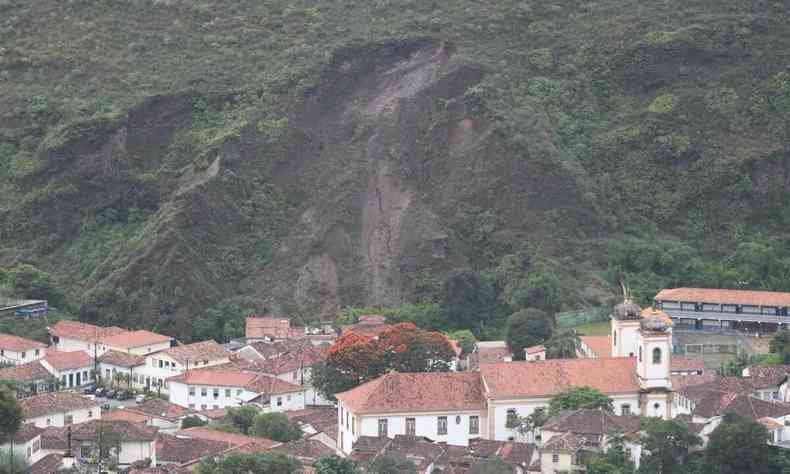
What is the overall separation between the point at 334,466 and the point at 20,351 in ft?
88.1

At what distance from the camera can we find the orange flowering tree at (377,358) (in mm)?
73375

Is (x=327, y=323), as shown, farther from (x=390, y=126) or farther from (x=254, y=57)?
(x=254, y=57)

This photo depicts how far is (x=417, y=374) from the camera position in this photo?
228 ft

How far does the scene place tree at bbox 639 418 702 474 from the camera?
6247cm

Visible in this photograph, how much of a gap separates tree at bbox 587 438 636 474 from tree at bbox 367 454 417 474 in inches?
238

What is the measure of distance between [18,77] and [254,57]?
47.6 ft

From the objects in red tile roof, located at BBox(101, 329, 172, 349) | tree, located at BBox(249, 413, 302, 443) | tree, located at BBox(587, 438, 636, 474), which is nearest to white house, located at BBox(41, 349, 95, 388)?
red tile roof, located at BBox(101, 329, 172, 349)

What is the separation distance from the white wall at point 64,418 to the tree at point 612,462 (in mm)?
20409

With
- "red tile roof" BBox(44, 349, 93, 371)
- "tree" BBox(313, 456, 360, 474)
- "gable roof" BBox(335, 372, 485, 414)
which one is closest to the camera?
"tree" BBox(313, 456, 360, 474)

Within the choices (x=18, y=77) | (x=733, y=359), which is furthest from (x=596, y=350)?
(x=18, y=77)

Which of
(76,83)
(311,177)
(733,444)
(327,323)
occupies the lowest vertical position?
(733,444)

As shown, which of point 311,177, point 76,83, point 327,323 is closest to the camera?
point 327,323

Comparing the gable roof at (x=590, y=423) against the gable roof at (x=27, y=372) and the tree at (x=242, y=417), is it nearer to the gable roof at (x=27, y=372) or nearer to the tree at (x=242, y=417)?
the tree at (x=242, y=417)

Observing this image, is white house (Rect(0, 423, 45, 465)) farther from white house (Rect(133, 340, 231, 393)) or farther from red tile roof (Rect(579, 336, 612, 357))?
red tile roof (Rect(579, 336, 612, 357))
